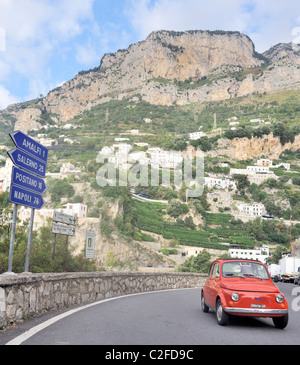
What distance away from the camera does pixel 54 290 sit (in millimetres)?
8102

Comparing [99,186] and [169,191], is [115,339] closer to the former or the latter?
[99,186]

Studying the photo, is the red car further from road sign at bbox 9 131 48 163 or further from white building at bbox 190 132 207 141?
white building at bbox 190 132 207 141

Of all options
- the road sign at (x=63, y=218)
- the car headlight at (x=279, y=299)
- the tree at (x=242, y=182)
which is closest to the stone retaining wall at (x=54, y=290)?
the road sign at (x=63, y=218)

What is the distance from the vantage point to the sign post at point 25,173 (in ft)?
24.6

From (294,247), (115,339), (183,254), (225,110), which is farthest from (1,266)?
(225,110)

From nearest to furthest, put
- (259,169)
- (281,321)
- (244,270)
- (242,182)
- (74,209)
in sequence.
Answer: (281,321) → (244,270) → (74,209) → (242,182) → (259,169)

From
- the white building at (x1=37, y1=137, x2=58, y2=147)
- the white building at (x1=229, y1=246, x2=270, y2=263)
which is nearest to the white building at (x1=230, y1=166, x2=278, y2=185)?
the white building at (x1=229, y1=246, x2=270, y2=263)

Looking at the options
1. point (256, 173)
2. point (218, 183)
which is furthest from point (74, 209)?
point (256, 173)

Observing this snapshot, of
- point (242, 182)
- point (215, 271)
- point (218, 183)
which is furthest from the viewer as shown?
point (242, 182)

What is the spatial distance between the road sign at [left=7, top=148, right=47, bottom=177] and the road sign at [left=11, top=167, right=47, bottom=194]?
15 cm

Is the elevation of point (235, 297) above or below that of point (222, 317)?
above

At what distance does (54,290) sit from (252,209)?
109960mm

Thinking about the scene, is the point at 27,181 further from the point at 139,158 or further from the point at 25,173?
the point at 139,158

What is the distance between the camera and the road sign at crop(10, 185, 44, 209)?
740 cm
